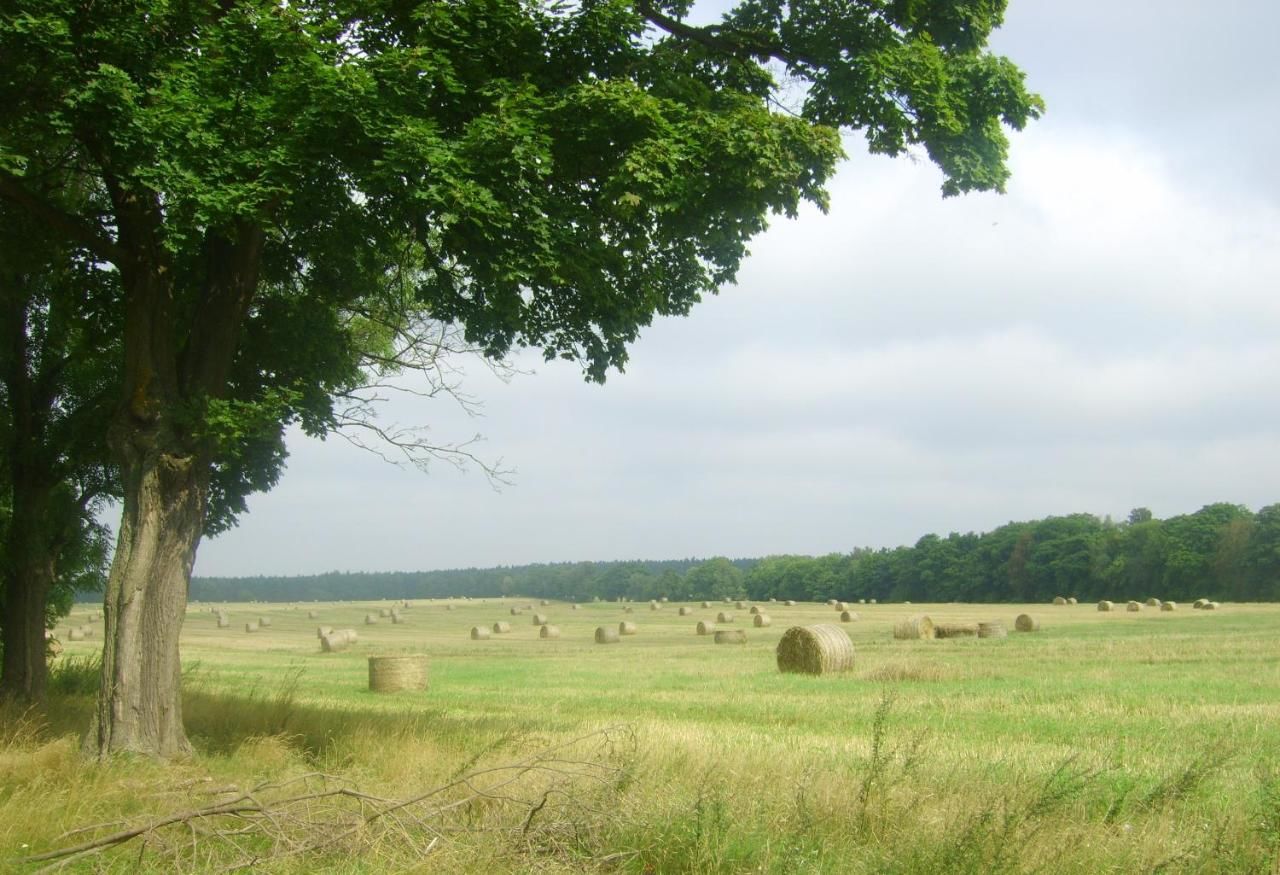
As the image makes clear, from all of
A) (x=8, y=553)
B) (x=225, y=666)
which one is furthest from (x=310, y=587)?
(x=8, y=553)

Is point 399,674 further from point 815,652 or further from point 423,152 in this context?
point 423,152

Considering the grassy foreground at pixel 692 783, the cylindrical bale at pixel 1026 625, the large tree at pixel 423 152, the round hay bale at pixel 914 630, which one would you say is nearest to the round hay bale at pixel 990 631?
the round hay bale at pixel 914 630

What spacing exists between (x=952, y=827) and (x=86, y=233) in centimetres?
1002

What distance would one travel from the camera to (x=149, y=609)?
1059 cm

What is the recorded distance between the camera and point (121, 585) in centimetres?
1059

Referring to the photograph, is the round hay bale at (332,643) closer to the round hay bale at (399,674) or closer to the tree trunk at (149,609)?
Result: the round hay bale at (399,674)

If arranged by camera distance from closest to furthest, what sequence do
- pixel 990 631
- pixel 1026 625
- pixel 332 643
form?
pixel 990 631
pixel 1026 625
pixel 332 643

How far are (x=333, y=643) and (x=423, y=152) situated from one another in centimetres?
3791

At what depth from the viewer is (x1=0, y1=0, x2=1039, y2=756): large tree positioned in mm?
9383

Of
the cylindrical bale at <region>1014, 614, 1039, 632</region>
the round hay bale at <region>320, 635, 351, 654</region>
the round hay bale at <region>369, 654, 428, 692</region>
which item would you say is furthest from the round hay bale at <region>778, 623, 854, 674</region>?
the round hay bale at <region>320, 635, 351, 654</region>

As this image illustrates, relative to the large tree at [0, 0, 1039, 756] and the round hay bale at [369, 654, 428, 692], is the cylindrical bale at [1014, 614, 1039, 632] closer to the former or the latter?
the round hay bale at [369, 654, 428, 692]

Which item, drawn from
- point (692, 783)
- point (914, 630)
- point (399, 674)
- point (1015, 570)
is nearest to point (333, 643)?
point (399, 674)

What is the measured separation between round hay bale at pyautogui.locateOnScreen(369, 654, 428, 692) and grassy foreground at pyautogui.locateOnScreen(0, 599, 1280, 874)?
9.99ft

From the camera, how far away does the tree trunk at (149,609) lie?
10.3 meters
